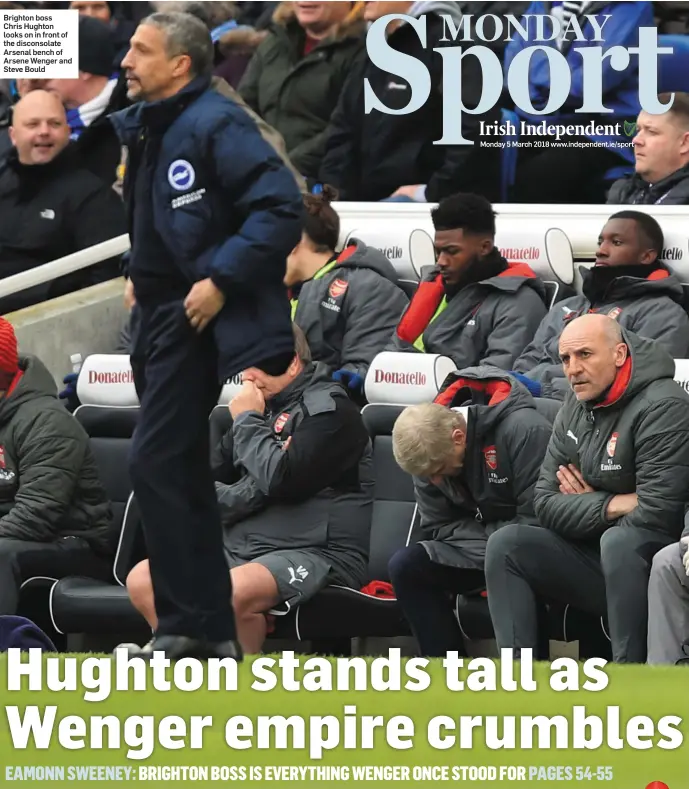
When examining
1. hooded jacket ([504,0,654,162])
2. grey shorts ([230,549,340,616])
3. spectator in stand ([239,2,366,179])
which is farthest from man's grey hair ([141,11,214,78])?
spectator in stand ([239,2,366,179])

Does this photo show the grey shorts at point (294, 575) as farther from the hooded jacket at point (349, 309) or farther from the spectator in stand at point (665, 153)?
the spectator in stand at point (665, 153)

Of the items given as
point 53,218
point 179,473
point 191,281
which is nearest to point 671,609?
point 179,473

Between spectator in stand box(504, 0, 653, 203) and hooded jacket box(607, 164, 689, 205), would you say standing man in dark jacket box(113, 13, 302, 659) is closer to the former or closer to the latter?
hooded jacket box(607, 164, 689, 205)

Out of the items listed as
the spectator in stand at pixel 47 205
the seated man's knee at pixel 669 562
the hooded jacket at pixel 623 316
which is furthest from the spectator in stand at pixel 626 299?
the spectator in stand at pixel 47 205

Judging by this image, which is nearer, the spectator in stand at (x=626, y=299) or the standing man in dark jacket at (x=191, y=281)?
the standing man in dark jacket at (x=191, y=281)

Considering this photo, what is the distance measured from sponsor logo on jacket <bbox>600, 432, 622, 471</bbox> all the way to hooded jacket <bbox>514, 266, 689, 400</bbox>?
690 mm

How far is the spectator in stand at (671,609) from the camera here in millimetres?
5598

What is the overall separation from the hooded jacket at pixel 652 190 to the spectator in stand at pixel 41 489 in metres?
2.38

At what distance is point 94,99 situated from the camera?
8.38 meters

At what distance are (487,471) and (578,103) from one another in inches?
90.2

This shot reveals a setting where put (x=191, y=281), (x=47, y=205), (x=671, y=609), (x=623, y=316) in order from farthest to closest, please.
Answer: (x=47, y=205), (x=623, y=316), (x=671, y=609), (x=191, y=281)

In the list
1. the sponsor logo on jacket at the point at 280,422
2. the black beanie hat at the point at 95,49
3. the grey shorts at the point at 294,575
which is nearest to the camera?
the grey shorts at the point at 294,575

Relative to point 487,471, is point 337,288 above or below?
above

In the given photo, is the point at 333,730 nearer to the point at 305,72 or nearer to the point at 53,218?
the point at 53,218
